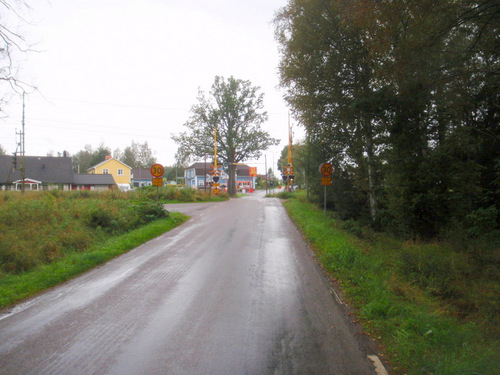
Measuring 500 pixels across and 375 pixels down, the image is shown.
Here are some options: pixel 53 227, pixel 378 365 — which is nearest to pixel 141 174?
pixel 53 227

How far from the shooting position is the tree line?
8.84 metres

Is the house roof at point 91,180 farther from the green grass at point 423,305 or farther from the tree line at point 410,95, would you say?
the green grass at point 423,305

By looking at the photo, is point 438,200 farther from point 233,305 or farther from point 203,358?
point 203,358

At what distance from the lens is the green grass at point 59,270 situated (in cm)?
688

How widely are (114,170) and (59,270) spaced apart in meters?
66.6

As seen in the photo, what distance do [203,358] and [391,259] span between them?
19.9 feet

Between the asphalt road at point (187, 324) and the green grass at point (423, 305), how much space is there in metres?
0.45

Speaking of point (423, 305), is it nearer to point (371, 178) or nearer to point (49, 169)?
point (371, 178)

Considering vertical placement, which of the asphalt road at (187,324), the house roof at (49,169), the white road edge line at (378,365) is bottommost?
the white road edge line at (378,365)

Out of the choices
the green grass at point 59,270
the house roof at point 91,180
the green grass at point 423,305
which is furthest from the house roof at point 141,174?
the green grass at point 423,305

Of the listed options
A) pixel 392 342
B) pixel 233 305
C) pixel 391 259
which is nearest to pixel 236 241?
pixel 391 259

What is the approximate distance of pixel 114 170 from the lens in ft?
233

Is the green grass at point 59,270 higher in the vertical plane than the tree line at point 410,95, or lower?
lower

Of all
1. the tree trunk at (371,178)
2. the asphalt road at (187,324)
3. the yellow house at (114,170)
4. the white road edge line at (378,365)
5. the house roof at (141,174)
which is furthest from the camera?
the house roof at (141,174)
